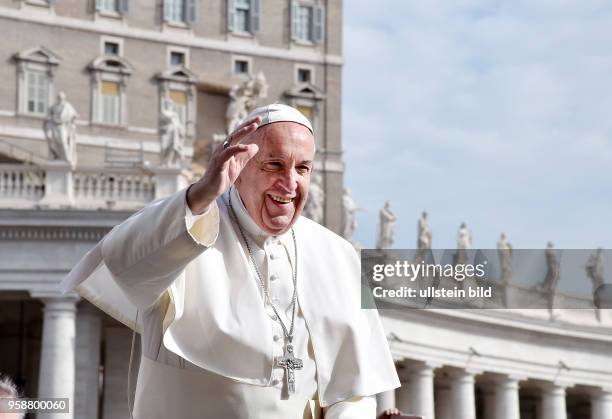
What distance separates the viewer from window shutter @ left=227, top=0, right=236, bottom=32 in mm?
60469

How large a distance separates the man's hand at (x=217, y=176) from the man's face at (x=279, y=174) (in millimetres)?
567

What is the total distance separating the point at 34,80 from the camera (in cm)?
5469

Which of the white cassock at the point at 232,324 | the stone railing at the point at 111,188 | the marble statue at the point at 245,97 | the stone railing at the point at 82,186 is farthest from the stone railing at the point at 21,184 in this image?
the white cassock at the point at 232,324

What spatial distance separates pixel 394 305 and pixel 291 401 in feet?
108

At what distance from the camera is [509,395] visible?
151 feet

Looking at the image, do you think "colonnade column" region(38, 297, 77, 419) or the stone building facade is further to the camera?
the stone building facade

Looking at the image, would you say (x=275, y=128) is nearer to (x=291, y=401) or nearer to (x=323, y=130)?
(x=291, y=401)

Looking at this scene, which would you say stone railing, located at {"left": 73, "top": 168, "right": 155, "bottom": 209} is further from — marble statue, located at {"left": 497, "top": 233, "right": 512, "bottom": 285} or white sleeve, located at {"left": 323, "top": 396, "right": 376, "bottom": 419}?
white sleeve, located at {"left": 323, "top": 396, "right": 376, "bottom": 419}

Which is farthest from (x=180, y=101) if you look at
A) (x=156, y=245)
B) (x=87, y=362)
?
(x=156, y=245)

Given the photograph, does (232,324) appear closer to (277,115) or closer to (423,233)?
(277,115)

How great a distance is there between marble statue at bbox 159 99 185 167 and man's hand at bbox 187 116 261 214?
27.7 meters

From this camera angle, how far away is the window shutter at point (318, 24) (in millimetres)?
62250

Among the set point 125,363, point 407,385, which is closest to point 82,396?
point 125,363

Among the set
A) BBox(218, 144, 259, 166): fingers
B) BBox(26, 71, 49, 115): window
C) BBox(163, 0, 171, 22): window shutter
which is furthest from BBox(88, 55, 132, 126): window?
BBox(218, 144, 259, 166): fingers
